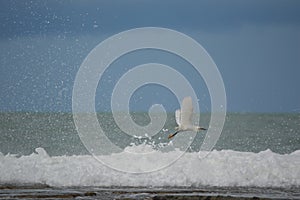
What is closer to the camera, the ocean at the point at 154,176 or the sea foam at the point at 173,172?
the ocean at the point at 154,176

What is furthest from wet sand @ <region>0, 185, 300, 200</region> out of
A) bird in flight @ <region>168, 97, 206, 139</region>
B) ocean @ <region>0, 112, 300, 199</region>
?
bird in flight @ <region>168, 97, 206, 139</region>

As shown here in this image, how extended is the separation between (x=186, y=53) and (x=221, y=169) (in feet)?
13.2

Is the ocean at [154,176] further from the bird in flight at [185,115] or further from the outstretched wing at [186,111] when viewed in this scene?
the outstretched wing at [186,111]

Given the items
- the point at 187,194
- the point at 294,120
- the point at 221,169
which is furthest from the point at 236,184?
the point at 294,120

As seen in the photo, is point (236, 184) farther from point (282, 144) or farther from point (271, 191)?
point (282, 144)

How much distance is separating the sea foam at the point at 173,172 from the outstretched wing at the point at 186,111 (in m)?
1.27

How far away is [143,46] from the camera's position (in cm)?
1474

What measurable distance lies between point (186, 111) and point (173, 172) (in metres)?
1.89

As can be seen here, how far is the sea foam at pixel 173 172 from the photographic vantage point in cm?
1203

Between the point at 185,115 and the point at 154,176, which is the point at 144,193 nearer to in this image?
the point at 185,115

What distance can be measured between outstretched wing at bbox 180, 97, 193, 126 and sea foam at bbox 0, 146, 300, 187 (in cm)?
127

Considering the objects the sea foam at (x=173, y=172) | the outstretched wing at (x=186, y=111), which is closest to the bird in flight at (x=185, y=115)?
the outstretched wing at (x=186, y=111)

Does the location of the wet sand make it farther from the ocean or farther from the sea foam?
the sea foam

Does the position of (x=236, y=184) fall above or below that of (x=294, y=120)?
below
